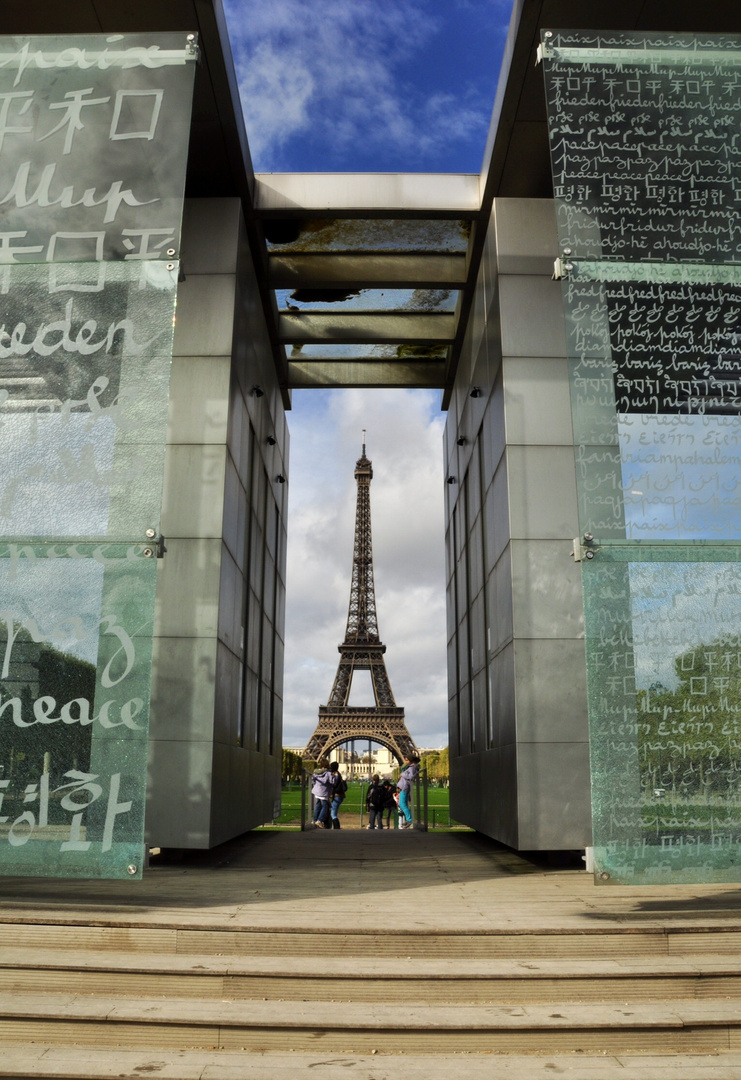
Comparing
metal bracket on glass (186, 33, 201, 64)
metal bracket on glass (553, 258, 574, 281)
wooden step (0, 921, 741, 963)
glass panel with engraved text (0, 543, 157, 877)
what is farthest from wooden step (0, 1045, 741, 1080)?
metal bracket on glass (186, 33, 201, 64)

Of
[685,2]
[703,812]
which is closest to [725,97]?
[685,2]

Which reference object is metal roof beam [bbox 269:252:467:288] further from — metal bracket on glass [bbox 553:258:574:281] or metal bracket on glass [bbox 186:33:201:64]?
metal bracket on glass [bbox 553:258:574:281]

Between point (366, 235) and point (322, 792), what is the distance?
10.0 m

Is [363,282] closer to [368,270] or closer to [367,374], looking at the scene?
[368,270]

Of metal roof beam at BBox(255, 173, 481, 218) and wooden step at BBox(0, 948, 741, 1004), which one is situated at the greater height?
metal roof beam at BBox(255, 173, 481, 218)

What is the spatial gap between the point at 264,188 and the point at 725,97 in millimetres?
5669

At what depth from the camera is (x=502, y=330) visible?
31.2 feet

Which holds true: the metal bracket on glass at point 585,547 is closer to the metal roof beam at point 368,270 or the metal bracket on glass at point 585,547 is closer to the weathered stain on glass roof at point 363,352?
the metal roof beam at point 368,270

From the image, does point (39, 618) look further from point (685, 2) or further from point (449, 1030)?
point (685, 2)

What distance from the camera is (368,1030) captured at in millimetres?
3996

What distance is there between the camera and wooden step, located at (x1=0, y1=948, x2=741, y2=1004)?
434cm

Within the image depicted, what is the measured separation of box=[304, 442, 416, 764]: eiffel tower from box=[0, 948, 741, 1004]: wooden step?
163ft

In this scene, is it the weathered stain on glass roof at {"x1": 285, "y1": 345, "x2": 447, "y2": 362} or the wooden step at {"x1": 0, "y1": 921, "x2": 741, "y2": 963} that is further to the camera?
the weathered stain on glass roof at {"x1": 285, "y1": 345, "x2": 447, "y2": 362}

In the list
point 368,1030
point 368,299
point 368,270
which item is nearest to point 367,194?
point 368,270
